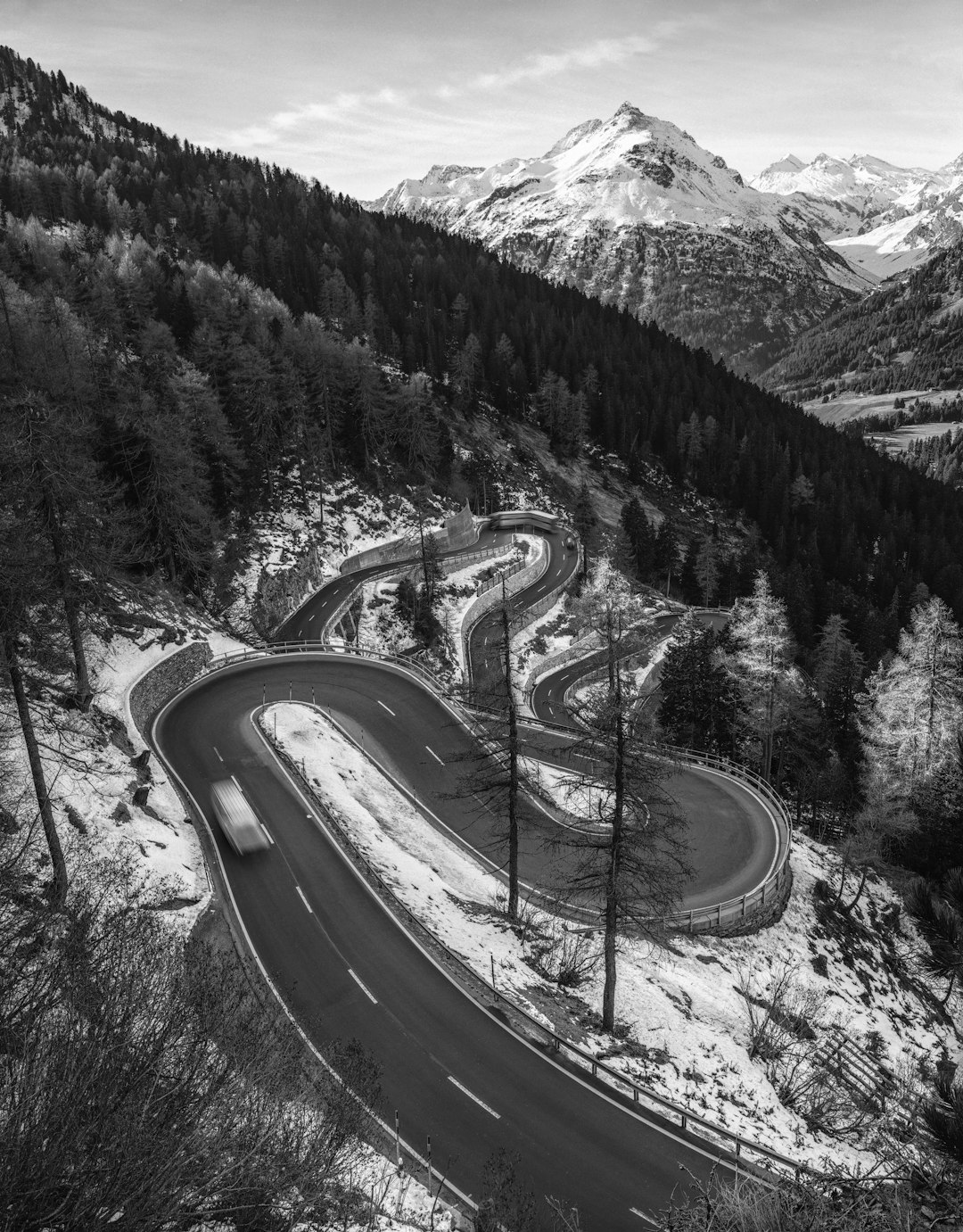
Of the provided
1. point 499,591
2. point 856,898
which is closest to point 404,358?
point 499,591

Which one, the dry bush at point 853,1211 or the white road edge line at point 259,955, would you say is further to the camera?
A: the white road edge line at point 259,955

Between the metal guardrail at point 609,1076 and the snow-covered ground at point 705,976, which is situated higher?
the metal guardrail at point 609,1076

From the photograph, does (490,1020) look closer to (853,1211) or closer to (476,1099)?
(476,1099)

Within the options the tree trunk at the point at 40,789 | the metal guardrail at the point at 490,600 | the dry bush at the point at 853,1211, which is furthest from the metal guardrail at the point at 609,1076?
the metal guardrail at the point at 490,600

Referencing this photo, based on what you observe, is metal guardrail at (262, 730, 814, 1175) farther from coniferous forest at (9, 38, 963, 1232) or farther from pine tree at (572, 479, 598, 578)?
pine tree at (572, 479, 598, 578)

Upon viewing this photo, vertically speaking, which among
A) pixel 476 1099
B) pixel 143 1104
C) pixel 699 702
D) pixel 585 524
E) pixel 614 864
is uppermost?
pixel 143 1104

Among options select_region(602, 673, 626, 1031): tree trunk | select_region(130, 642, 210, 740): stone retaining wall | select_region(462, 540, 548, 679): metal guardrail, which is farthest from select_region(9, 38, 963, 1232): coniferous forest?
select_region(130, 642, 210, 740): stone retaining wall

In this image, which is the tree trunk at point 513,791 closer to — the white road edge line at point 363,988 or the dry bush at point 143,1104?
the white road edge line at point 363,988
